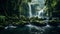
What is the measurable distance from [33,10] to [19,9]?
13306 millimetres

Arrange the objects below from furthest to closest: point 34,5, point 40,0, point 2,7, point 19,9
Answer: point 40,0 → point 34,5 → point 19,9 → point 2,7

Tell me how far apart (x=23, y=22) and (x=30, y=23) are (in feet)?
7.10

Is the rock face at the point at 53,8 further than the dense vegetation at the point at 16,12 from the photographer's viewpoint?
Yes

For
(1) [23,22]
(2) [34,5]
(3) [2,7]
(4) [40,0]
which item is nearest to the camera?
(1) [23,22]

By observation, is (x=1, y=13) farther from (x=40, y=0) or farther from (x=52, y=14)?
(x=40, y=0)

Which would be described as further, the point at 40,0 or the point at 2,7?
the point at 40,0

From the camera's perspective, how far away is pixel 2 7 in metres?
32.8

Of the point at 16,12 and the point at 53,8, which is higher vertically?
the point at 53,8

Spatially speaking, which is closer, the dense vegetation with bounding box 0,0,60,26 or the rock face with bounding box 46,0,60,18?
the dense vegetation with bounding box 0,0,60,26

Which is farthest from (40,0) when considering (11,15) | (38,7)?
(11,15)

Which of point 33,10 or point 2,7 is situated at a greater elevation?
point 2,7

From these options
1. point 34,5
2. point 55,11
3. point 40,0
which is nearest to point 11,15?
point 55,11

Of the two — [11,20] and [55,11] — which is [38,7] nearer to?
[55,11]

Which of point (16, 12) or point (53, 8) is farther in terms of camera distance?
point (53, 8)
